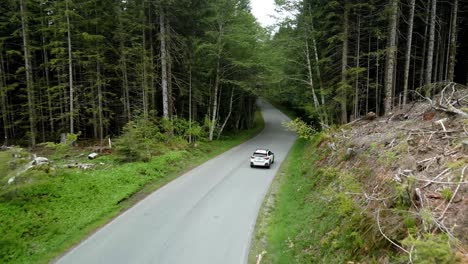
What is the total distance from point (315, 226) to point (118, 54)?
18.6 metres

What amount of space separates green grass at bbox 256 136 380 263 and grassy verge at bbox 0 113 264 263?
19.0 ft

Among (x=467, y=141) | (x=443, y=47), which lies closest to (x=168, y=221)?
(x=467, y=141)

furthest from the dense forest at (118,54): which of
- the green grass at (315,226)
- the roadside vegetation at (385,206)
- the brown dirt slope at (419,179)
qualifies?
the brown dirt slope at (419,179)

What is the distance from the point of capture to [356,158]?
379 inches

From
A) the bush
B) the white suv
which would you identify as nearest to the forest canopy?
the bush

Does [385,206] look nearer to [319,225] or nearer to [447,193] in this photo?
[447,193]

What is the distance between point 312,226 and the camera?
795 cm

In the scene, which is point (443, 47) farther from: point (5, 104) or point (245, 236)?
point (5, 104)

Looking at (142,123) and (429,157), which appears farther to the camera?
(142,123)

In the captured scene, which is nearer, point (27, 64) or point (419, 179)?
point (419, 179)

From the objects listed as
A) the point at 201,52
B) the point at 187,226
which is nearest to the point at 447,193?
the point at 187,226

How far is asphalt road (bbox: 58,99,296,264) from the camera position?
24.4ft

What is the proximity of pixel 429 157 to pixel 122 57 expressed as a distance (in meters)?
19.5

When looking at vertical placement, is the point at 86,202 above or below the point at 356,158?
below
